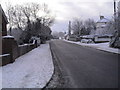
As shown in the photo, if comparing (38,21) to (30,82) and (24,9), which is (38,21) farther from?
(30,82)

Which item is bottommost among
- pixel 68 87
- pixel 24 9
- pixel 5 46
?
pixel 68 87

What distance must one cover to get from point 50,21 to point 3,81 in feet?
184

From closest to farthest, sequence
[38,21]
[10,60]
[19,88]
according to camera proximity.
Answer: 1. [19,88]
2. [10,60]
3. [38,21]

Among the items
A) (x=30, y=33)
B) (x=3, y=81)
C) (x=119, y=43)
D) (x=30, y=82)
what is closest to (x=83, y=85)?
(x=30, y=82)

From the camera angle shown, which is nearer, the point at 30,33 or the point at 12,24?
the point at 30,33

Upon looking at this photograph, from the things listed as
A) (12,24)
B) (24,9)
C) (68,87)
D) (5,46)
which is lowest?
(68,87)

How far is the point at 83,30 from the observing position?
105 metres

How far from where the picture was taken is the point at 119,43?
30.4m

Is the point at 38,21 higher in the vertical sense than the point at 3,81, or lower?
higher

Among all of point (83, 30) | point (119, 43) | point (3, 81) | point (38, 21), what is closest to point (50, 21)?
point (38, 21)

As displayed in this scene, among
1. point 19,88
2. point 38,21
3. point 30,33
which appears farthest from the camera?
point 38,21

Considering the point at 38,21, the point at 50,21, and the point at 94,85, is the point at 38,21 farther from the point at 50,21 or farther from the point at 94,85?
the point at 94,85

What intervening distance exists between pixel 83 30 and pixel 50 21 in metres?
44.7

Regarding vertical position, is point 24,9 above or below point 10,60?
above
